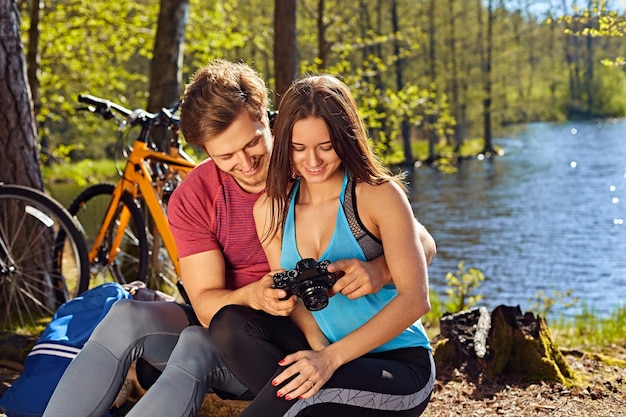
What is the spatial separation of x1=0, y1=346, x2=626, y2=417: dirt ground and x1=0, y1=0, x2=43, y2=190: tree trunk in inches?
49.2

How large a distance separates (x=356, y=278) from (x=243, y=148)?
584 millimetres

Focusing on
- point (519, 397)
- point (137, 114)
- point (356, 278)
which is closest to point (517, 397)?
point (519, 397)

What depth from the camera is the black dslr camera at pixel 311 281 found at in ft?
7.69

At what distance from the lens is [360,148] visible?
249 centimetres

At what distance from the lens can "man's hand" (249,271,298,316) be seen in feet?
Result: 7.99

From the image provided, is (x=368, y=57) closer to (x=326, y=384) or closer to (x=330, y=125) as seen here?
(x=330, y=125)

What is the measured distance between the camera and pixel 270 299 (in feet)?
8.04

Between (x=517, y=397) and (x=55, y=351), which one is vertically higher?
(x=55, y=351)

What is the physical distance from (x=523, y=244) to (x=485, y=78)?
22.9m

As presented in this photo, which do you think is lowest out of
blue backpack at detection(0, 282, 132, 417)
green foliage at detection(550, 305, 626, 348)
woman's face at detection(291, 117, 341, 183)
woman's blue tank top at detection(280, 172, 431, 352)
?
green foliage at detection(550, 305, 626, 348)

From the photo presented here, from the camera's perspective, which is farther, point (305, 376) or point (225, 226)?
point (225, 226)

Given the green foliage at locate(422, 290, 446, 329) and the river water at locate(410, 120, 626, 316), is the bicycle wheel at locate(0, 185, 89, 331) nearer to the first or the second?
the green foliage at locate(422, 290, 446, 329)

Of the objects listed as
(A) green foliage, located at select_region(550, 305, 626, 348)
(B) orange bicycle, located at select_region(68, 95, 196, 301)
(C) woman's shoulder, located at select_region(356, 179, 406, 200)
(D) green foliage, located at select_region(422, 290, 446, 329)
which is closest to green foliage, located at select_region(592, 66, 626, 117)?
(D) green foliage, located at select_region(422, 290, 446, 329)

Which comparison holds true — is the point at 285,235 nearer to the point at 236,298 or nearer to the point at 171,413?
the point at 236,298
